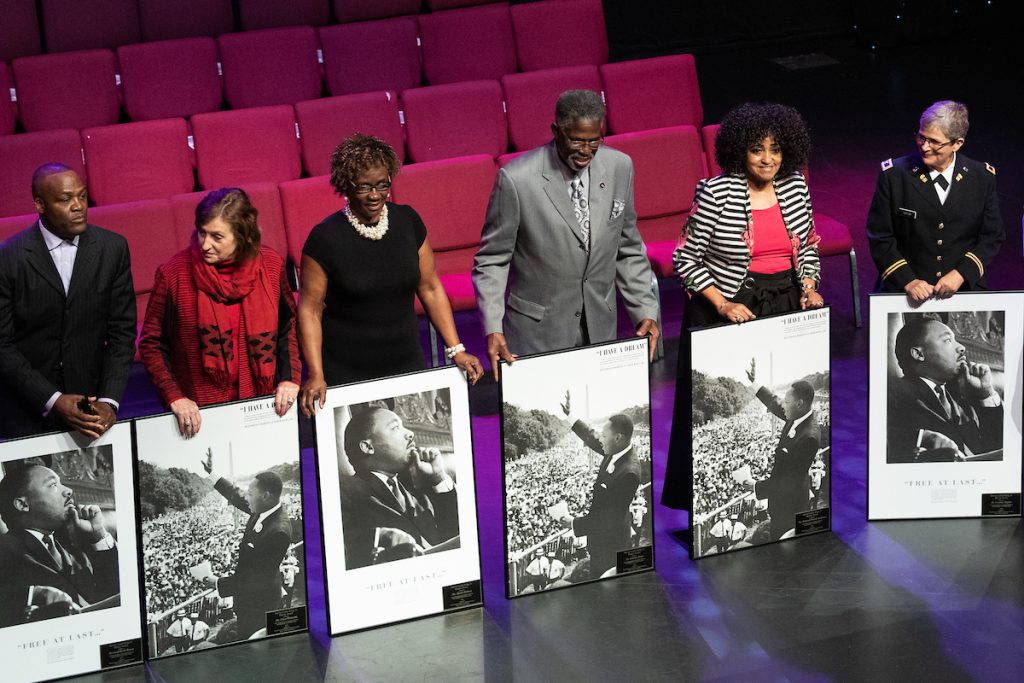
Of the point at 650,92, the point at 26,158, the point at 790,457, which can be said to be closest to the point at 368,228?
the point at 790,457

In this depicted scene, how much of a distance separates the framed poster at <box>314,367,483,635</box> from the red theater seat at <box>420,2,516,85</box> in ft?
13.5

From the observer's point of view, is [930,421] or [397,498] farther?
[930,421]

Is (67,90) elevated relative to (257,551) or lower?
elevated

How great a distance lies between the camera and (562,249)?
402cm

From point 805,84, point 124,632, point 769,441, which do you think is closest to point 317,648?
point 124,632

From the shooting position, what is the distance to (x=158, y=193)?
6.34m

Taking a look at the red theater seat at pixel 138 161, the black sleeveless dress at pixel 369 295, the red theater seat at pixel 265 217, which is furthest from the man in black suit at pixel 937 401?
the red theater seat at pixel 138 161

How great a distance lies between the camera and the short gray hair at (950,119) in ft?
13.8

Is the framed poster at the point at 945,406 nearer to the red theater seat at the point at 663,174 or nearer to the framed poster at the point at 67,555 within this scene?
the red theater seat at the point at 663,174

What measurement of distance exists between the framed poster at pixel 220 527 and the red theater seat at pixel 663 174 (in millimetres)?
3166

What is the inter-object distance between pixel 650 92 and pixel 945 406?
328 cm

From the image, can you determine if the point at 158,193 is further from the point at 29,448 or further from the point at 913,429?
the point at 913,429

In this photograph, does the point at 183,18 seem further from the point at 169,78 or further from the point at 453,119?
the point at 453,119

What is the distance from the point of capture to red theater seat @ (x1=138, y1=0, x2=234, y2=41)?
7.52 meters
